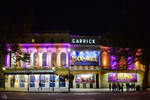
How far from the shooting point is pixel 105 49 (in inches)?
2328

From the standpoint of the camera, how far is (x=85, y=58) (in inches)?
2272

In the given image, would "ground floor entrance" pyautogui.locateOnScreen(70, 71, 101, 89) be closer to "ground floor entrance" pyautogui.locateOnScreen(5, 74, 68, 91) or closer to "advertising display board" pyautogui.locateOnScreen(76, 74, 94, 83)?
"advertising display board" pyautogui.locateOnScreen(76, 74, 94, 83)

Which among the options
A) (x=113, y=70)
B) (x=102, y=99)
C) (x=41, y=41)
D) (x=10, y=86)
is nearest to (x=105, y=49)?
(x=113, y=70)

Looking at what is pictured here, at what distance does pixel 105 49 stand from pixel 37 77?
14.5 metres

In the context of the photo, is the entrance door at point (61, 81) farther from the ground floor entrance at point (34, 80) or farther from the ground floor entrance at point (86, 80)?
the ground floor entrance at point (86, 80)

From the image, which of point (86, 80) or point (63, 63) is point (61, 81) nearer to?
point (63, 63)

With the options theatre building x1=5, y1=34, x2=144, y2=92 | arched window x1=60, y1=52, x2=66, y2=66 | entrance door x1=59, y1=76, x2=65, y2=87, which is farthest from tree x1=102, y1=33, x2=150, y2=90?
entrance door x1=59, y1=76, x2=65, y2=87

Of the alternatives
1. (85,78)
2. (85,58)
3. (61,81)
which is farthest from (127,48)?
(61,81)

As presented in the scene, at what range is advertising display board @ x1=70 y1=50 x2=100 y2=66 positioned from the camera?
57.8m

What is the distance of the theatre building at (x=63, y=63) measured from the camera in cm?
5731

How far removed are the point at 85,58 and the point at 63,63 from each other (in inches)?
173

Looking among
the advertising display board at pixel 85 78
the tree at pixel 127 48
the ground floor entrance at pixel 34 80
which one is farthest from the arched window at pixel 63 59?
the tree at pixel 127 48

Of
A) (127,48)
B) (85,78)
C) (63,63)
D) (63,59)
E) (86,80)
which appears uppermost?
(127,48)

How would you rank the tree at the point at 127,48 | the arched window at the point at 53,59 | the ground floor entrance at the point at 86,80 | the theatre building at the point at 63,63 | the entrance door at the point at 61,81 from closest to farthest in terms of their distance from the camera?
the tree at the point at 127,48 → the theatre building at the point at 63,63 → the entrance door at the point at 61,81 → the arched window at the point at 53,59 → the ground floor entrance at the point at 86,80
